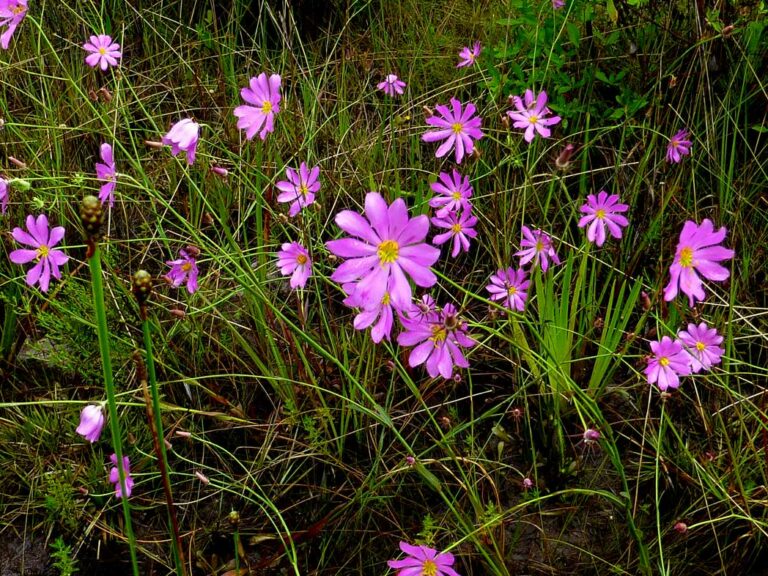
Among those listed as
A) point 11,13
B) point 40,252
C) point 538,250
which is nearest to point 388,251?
point 538,250

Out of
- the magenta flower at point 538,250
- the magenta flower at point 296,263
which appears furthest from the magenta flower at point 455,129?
the magenta flower at point 296,263

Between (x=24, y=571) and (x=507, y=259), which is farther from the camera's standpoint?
(x=507, y=259)

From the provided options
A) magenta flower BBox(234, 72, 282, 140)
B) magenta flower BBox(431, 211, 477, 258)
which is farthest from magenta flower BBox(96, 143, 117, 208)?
magenta flower BBox(431, 211, 477, 258)

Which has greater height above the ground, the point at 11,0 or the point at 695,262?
the point at 11,0

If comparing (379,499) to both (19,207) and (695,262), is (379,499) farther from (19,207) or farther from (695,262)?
(19,207)

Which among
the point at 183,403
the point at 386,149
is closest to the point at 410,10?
the point at 386,149

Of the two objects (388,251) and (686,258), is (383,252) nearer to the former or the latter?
(388,251)

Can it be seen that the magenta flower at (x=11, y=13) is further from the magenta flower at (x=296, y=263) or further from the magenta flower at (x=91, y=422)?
the magenta flower at (x=91, y=422)
